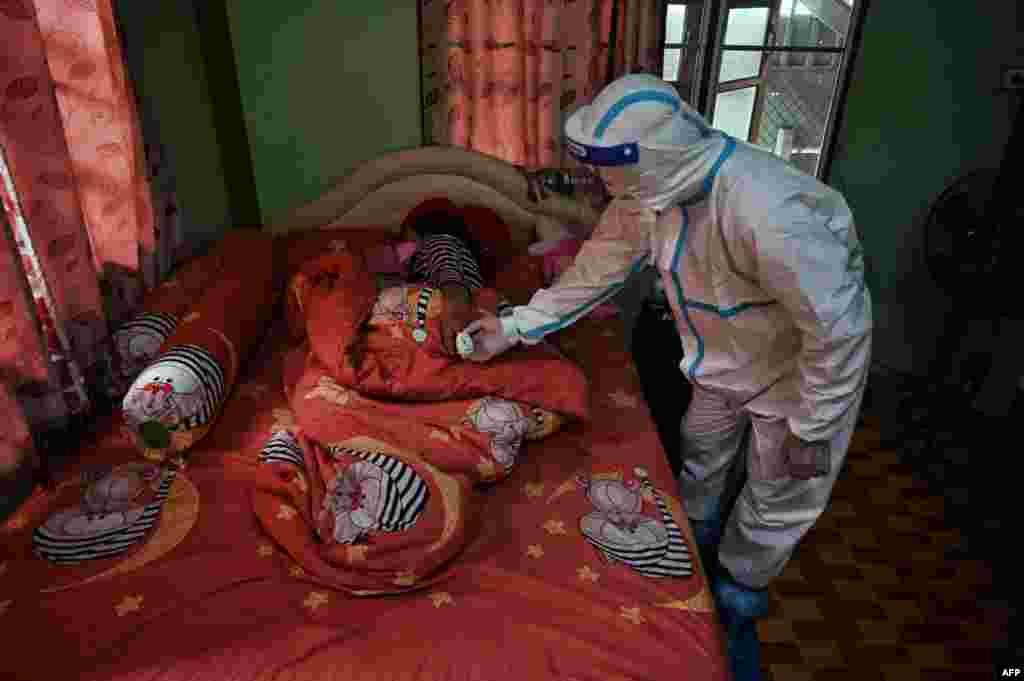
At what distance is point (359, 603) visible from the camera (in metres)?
1.21

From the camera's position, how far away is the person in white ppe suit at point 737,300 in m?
1.33

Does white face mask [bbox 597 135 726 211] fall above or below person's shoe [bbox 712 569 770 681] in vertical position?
above

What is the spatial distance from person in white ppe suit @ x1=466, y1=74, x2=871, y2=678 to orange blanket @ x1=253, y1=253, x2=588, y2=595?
0.44ft

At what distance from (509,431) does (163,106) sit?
1498mm

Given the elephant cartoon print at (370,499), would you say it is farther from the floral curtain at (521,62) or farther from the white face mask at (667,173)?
the floral curtain at (521,62)

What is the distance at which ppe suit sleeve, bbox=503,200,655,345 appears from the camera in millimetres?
1701

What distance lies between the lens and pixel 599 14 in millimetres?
2375

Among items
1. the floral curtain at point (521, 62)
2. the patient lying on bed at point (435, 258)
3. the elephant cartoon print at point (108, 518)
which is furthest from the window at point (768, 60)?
the elephant cartoon print at point (108, 518)

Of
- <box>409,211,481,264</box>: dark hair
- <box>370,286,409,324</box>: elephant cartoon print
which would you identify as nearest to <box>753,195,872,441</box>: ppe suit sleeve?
<box>370,286,409,324</box>: elephant cartoon print

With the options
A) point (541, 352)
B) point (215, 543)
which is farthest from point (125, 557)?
point (541, 352)

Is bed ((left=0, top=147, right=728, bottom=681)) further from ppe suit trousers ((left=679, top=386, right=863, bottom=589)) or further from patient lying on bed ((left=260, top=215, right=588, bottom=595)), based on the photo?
ppe suit trousers ((left=679, top=386, right=863, bottom=589))

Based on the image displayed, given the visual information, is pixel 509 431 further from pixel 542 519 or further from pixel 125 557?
pixel 125 557

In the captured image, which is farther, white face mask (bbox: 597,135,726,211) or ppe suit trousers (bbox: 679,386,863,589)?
ppe suit trousers (bbox: 679,386,863,589)

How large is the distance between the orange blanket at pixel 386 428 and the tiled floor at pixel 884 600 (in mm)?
876
